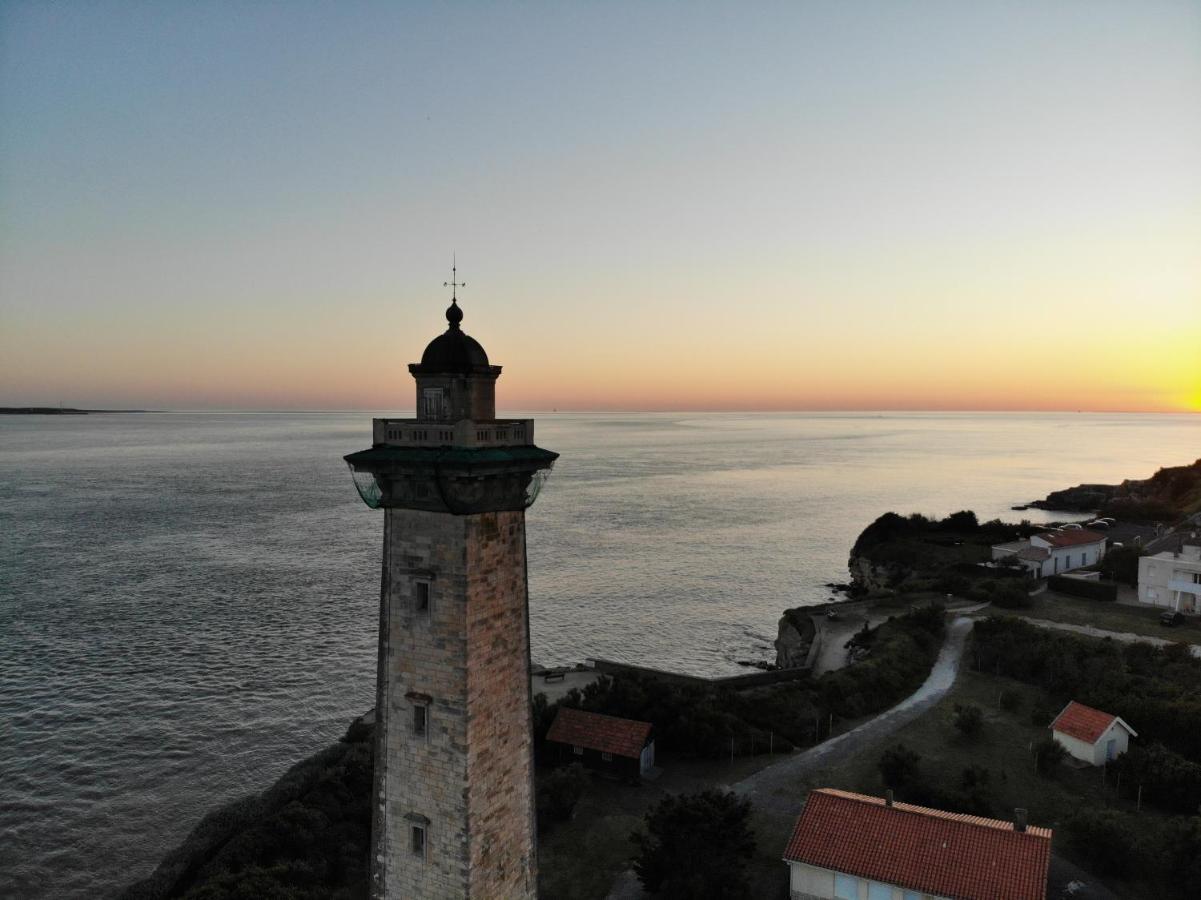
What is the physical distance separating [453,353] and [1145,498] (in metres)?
115

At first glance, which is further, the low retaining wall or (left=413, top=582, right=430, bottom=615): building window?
the low retaining wall

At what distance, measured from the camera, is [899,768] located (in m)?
24.9

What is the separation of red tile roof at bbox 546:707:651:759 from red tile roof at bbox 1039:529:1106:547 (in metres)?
44.5

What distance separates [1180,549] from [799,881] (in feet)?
131

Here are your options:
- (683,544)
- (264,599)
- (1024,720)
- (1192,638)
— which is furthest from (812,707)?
(683,544)

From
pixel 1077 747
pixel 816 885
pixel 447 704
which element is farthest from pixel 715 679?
pixel 447 704

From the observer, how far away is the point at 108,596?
179ft

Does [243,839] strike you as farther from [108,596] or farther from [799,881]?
[108,596]

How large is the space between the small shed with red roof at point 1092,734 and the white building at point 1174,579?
21.3 metres

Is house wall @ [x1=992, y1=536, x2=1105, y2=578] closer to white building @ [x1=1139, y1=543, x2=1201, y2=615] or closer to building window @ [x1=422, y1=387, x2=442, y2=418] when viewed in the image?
white building @ [x1=1139, y1=543, x2=1201, y2=615]

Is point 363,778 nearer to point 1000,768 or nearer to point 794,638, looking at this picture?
point 1000,768

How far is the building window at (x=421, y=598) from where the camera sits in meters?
12.3

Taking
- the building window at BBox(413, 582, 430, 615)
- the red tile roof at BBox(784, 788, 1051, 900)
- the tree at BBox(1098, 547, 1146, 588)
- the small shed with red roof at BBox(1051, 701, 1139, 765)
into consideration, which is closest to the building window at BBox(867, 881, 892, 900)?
the red tile roof at BBox(784, 788, 1051, 900)

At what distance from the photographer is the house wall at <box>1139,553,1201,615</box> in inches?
1681
